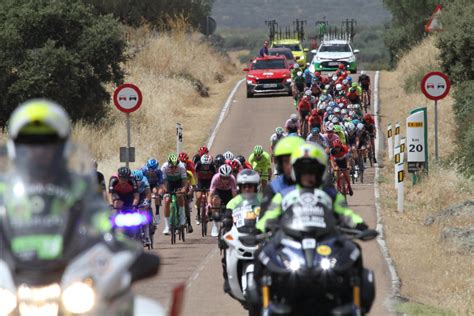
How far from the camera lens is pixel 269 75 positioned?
52312mm

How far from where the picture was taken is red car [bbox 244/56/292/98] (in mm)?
52250

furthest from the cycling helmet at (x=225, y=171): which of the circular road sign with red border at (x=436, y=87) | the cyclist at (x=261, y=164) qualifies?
the circular road sign with red border at (x=436, y=87)

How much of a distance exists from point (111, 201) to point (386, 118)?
26591mm

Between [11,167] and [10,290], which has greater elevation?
[11,167]

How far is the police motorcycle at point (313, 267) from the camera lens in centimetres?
937

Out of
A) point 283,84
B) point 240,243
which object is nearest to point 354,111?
point 283,84

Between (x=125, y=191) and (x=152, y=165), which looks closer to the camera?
(x=125, y=191)

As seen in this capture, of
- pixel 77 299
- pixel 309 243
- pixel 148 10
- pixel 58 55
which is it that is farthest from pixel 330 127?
pixel 148 10

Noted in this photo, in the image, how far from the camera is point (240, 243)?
43.4ft

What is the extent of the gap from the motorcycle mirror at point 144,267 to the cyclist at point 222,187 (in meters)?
14.2

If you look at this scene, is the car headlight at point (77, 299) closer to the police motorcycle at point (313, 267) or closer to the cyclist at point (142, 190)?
the police motorcycle at point (313, 267)

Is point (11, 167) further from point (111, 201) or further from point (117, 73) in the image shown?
point (117, 73)

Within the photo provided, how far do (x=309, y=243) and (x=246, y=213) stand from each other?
4.22 m

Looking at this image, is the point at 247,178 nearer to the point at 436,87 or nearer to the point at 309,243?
the point at 309,243
